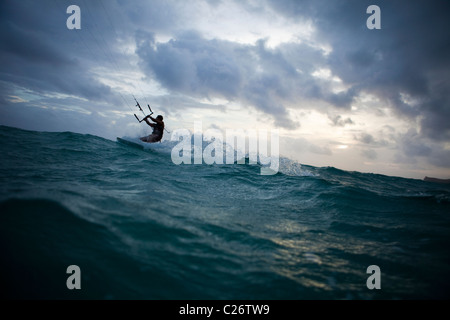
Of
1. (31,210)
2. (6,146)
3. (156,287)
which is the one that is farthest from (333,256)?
(6,146)

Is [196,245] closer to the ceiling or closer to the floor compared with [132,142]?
closer to the floor

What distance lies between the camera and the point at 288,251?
191 inches

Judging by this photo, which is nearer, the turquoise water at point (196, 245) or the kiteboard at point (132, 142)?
the turquoise water at point (196, 245)

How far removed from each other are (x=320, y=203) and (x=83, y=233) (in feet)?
30.9

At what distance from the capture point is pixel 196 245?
183 inches

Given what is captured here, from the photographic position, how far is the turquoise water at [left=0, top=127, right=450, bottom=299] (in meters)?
3.49

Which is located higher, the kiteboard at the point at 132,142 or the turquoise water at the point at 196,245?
the kiteboard at the point at 132,142

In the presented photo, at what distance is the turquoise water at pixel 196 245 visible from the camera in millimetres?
3492

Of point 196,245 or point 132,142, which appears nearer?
point 196,245

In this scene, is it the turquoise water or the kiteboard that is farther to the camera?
the kiteboard

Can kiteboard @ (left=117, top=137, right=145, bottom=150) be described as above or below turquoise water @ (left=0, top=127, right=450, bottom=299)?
above
